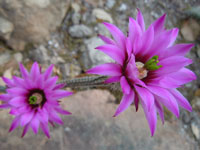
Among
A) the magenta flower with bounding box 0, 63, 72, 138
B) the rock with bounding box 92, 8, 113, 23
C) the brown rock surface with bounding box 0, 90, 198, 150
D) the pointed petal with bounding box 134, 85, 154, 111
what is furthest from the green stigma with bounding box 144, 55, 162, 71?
the rock with bounding box 92, 8, 113, 23

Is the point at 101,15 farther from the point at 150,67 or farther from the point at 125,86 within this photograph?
the point at 125,86

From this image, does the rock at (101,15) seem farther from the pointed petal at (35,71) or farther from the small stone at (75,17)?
the pointed petal at (35,71)

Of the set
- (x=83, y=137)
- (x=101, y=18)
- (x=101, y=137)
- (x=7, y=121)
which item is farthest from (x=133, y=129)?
(x=101, y=18)

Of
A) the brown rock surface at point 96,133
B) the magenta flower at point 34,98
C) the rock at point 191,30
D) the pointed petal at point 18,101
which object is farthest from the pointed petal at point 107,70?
the rock at point 191,30

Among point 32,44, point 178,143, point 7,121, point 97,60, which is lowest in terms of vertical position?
point 178,143

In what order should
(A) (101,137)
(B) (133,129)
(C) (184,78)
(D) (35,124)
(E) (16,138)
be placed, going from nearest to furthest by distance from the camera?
(C) (184,78) → (D) (35,124) → (E) (16,138) → (A) (101,137) → (B) (133,129)

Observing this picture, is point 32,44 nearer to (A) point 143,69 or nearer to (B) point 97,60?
(B) point 97,60

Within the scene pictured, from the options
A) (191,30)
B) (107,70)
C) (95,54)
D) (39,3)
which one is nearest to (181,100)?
(107,70)

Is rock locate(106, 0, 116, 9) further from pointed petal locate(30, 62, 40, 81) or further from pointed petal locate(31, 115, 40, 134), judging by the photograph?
pointed petal locate(31, 115, 40, 134)
